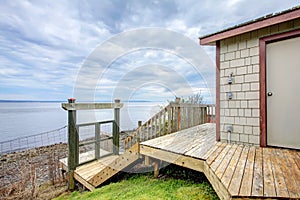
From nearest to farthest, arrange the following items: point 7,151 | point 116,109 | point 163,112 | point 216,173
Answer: point 216,173, point 163,112, point 116,109, point 7,151

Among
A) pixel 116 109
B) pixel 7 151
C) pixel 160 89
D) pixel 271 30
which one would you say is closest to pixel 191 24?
pixel 160 89

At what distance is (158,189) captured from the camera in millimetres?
3016

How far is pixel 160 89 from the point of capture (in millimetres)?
6480

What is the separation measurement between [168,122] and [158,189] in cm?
195

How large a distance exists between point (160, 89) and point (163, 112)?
2328mm

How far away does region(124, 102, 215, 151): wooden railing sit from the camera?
420cm

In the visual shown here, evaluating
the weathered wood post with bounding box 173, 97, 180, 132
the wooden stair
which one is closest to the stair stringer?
the wooden stair

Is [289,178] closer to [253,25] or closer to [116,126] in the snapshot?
[253,25]

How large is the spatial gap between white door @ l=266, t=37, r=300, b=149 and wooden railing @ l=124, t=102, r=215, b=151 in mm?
2235

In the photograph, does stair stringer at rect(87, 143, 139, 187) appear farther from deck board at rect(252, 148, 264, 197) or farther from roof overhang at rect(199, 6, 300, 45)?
roof overhang at rect(199, 6, 300, 45)

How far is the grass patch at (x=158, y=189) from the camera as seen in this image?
266cm

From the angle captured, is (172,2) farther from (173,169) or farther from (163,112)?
(173,169)

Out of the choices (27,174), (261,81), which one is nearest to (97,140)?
(27,174)

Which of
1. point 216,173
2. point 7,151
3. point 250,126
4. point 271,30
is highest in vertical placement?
point 271,30
